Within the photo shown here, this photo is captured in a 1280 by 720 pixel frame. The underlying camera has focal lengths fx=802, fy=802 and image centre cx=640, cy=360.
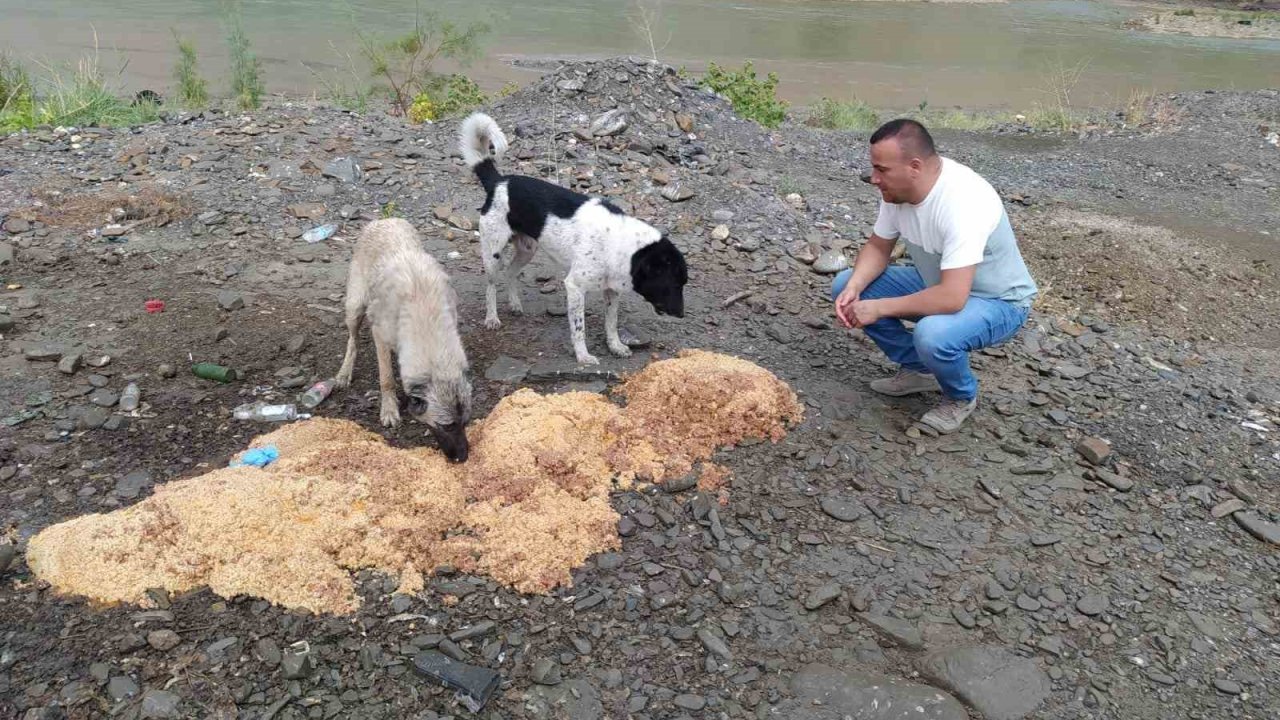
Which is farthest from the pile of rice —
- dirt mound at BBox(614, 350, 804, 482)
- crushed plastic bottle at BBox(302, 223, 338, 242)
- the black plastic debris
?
crushed plastic bottle at BBox(302, 223, 338, 242)

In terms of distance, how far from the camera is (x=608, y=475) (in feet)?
13.4

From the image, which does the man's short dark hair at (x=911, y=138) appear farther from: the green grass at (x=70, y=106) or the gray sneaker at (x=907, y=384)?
the green grass at (x=70, y=106)

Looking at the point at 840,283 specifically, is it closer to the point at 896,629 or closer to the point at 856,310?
the point at 856,310

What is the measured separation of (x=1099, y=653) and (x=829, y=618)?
1114 mm

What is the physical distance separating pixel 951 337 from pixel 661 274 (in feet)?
5.80

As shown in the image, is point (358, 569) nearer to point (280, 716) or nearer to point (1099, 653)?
point (280, 716)

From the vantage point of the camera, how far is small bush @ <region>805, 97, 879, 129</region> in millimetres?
13328

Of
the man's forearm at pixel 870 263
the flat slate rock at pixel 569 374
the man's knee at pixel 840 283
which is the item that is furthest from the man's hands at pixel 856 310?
the flat slate rock at pixel 569 374

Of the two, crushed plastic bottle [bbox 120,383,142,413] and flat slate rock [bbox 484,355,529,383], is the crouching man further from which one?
crushed plastic bottle [bbox 120,383,142,413]

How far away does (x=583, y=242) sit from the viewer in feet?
16.9

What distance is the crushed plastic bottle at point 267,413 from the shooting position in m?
4.50

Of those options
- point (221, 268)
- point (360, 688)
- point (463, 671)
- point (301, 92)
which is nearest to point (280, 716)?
point (360, 688)

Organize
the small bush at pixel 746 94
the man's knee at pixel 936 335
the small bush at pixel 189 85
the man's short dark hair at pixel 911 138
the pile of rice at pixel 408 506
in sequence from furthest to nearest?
the small bush at pixel 189 85 → the small bush at pixel 746 94 → the man's knee at pixel 936 335 → the man's short dark hair at pixel 911 138 → the pile of rice at pixel 408 506

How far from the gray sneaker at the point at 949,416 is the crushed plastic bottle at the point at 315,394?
3.54 metres
